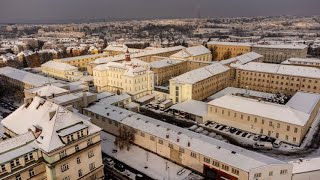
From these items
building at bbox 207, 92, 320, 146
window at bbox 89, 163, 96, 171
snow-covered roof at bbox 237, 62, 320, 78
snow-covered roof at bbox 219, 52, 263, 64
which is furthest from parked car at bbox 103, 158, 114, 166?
snow-covered roof at bbox 219, 52, 263, 64

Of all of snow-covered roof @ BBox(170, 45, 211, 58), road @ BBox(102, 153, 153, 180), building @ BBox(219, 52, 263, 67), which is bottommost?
road @ BBox(102, 153, 153, 180)

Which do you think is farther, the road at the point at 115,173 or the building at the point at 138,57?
the building at the point at 138,57

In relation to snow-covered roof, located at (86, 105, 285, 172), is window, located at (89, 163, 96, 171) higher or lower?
lower

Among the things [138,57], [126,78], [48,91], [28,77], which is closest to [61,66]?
[28,77]

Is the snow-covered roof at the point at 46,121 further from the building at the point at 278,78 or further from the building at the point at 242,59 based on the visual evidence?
the building at the point at 242,59

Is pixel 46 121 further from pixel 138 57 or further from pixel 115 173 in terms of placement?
pixel 138 57

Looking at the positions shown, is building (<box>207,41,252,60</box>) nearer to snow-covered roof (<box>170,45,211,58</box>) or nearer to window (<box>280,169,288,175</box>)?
snow-covered roof (<box>170,45,211,58</box>)

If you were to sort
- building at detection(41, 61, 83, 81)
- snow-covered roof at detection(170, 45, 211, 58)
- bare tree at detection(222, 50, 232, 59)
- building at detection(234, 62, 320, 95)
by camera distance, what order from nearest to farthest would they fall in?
building at detection(234, 62, 320, 95) < building at detection(41, 61, 83, 81) < snow-covered roof at detection(170, 45, 211, 58) < bare tree at detection(222, 50, 232, 59)

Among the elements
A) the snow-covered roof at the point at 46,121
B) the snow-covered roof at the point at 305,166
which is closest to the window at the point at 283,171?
the snow-covered roof at the point at 305,166
